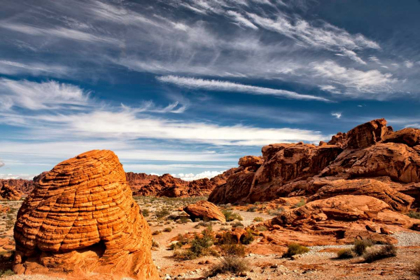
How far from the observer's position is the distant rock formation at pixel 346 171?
22969 mm

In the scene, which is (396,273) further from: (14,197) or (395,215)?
(14,197)

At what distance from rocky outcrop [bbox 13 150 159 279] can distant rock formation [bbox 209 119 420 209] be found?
2033 centimetres

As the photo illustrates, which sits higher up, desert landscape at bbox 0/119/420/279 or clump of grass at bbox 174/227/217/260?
desert landscape at bbox 0/119/420/279

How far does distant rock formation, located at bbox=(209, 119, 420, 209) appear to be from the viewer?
23.0 meters

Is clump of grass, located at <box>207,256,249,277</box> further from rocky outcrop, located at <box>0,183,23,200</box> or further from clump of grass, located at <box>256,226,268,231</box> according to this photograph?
rocky outcrop, located at <box>0,183,23,200</box>

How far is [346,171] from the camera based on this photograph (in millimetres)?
33281

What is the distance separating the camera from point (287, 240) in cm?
1464

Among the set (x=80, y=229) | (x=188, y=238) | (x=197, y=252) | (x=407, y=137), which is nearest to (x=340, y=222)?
(x=197, y=252)

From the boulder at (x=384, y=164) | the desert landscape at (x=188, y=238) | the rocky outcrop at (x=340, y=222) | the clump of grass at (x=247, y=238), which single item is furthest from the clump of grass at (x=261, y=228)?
the boulder at (x=384, y=164)

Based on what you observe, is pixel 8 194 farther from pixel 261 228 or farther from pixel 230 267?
pixel 230 267

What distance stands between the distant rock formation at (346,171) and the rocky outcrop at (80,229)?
20330 mm

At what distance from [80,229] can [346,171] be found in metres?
34.4

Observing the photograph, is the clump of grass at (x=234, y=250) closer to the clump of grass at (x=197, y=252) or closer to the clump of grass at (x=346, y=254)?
the clump of grass at (x=197, y=252)

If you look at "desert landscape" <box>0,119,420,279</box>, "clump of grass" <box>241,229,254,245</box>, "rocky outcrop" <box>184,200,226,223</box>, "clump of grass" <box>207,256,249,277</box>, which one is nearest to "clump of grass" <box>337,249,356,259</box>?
"desert landscape" <box>0,119,420,279</box>
